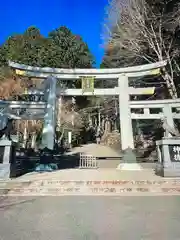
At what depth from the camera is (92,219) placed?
148 inches

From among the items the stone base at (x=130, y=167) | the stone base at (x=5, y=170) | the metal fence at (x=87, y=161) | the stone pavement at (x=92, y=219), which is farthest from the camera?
the metal fence at (x=87, y=161)

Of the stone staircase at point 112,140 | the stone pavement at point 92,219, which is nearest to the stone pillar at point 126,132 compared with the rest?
the stone pavement at point 92,219

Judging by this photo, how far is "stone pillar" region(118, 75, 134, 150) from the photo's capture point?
10875 mm

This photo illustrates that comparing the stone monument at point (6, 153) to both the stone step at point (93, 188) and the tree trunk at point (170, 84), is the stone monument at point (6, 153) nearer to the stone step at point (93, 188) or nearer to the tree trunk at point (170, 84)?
the stone step at point (93, 188)

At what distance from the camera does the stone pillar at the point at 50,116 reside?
1038cm

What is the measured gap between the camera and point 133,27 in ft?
50.6

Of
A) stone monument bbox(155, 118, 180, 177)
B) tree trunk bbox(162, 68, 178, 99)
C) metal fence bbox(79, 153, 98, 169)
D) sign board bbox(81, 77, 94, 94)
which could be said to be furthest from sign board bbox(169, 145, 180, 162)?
tree trunk bbox(162, 68, 178, 99)

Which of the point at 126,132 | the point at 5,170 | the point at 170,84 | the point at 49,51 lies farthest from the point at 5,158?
the point at 49,51

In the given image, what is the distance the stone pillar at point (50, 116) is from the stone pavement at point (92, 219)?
16.9 feet

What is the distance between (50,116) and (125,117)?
3.90 m

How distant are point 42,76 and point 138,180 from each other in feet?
25.9

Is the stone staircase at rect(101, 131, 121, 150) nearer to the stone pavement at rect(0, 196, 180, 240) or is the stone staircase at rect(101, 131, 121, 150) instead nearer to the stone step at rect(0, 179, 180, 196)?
the stone step at rect(0, 179, 180, 196)

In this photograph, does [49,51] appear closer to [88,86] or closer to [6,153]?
[88,86]

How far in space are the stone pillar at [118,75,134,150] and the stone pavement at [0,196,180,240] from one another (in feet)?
18.5
